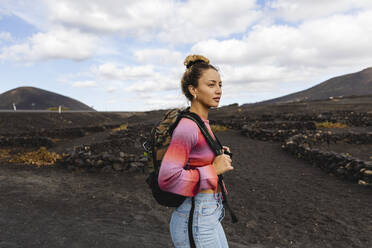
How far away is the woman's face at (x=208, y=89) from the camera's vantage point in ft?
5.86

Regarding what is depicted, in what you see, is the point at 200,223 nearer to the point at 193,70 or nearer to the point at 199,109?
the point at 199,109

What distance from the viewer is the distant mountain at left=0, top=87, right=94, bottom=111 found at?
84.5m

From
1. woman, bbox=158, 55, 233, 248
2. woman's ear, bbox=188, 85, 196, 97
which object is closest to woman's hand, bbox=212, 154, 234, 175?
woman, bbox=158, 55, 233, 248

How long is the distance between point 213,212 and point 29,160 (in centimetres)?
1113

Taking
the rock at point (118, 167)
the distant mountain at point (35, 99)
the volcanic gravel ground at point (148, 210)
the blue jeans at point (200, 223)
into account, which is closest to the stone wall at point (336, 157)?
the volcanic gravel ground at point (148, 210)

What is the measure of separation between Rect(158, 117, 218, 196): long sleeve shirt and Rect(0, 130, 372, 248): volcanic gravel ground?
10.2 ft

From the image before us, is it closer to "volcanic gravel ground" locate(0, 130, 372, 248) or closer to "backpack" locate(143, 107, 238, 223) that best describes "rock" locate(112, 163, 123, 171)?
"volcanic gravel ground" locate(0, 130, 372, 248)

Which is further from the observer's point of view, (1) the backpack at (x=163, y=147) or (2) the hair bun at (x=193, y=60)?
(2) the hair bun at (x=193, y=60)

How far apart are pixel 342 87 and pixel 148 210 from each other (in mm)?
135116

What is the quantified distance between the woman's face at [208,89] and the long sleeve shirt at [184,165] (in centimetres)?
29

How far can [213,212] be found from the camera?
1678mm

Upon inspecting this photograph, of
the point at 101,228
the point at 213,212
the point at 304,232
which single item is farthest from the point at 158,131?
the point at 304,232

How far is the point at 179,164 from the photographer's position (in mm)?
1507

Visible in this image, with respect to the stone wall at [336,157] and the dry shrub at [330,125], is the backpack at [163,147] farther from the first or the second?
the dry shrub at [330,125]
